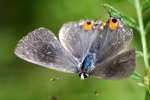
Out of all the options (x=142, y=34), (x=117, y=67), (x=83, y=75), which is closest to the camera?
(x=117, y=67)

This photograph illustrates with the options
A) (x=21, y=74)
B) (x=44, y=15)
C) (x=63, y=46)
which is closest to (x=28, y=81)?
(x=21, y=74)

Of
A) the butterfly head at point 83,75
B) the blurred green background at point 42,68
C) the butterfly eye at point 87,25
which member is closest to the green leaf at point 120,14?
the butterfly eye at point 87,25

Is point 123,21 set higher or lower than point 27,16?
higher

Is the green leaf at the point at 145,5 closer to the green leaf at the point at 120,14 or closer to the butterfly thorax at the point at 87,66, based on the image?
the green leaf at the point at 120,14

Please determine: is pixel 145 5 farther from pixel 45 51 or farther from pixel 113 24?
pixel 45 51

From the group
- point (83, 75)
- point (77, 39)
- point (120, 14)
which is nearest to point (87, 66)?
point (83, 75)

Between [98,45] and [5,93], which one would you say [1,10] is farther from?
[98,45]
